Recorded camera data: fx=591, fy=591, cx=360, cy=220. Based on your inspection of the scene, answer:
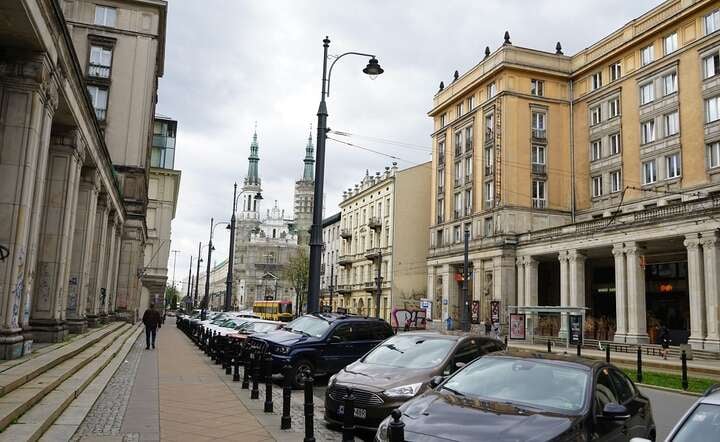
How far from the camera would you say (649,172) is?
43.0 meters

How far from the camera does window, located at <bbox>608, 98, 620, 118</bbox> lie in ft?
153

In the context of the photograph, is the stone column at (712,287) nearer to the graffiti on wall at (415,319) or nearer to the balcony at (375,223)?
the graffiti on wall at (415,319)

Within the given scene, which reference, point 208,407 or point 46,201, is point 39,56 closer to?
point 46,201

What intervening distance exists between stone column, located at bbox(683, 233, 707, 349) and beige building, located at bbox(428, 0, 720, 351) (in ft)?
0.22

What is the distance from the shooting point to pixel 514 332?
128 feet

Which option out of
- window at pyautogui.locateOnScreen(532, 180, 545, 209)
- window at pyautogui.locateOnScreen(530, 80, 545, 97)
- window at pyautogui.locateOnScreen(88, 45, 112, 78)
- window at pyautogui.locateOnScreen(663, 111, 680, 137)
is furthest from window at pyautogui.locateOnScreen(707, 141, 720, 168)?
window at pyautogui.locateOnScreen(88, 45, 112, 78)

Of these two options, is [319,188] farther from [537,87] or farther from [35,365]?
[537,87]

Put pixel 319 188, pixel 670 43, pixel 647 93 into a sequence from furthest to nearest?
pixel 647 93 → pixel 670 43 → pixel 319 188

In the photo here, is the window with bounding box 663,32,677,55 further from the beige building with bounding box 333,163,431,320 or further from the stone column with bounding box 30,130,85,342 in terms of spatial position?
the stone column with bounding box 30,130,85,342

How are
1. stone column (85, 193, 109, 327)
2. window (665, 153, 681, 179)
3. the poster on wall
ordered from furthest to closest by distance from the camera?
window (665, 153, 681, 179) → the poster on wall → stone column (85, 193, 109, 327)

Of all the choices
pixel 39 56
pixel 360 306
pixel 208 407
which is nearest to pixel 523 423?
pixel 208 407

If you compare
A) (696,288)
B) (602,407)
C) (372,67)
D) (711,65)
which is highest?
(711,65)

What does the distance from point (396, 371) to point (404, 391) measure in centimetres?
69

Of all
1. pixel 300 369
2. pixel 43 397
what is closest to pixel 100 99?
pixel 300 369
